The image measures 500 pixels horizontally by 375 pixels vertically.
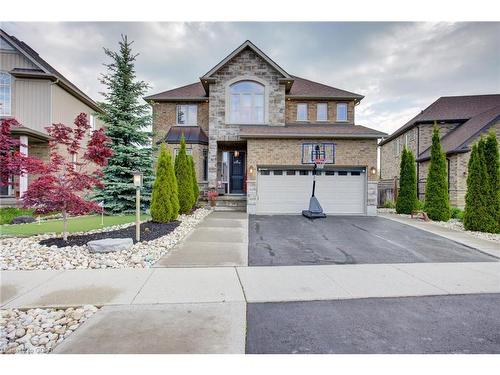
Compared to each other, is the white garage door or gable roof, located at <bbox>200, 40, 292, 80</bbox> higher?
gable roof, located at <bbox>200, 40, 292, 80</bbox>

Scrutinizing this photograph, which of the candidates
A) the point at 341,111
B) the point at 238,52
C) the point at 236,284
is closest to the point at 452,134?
the point at 341,111

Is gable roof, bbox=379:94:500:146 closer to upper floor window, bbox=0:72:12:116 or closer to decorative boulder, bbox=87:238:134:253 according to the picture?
decorative boulder, bbox=87:238:134:253

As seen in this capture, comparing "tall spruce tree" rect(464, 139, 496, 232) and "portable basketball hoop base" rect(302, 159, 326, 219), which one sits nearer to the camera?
"tall spruce tree" rect(464, 139, 496, 232)

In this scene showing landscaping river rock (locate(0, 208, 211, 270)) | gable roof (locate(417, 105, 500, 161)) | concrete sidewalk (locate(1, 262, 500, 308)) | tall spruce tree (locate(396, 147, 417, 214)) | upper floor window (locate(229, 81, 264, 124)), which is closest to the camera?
concrete sidewalk (locate(1, 262, 500, 308))

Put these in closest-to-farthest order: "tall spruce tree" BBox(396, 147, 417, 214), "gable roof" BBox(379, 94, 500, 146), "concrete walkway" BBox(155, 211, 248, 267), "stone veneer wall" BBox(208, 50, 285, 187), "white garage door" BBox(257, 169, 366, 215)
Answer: "concrete walkway" BBox(155, 211, 248, 267), "white garage door" BBox(257, 169, 366, 215), "tall spruce tree" BBox(396, 147, 417, 214), "stone veneer wall" BBox(208, 50, 285, 187), "gable roof" BBox(379, 94, 500, 146)

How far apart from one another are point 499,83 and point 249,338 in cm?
1032

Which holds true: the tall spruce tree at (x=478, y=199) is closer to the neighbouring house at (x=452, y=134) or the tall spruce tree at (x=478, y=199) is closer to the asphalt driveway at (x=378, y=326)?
the neighbouring house at (x=452, y=134)

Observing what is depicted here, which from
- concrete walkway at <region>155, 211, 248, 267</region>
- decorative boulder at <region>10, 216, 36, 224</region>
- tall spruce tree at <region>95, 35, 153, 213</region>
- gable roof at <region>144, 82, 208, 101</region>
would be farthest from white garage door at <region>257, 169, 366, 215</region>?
decorative boulder at <region>10, 216, 36, 224</region>

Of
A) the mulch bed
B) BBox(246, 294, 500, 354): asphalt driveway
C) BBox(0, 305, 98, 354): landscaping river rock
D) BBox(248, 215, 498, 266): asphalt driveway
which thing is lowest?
BBox(0, 305, 98, 354): landscaping river rock

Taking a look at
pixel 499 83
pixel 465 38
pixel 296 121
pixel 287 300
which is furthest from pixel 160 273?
pixel 296 121

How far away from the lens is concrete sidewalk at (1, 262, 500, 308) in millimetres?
3893

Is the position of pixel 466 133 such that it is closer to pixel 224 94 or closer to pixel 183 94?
pixel 224 94

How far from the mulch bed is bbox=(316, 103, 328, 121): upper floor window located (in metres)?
11.5

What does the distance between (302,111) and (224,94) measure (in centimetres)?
492
